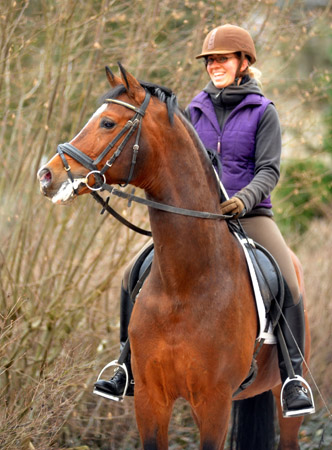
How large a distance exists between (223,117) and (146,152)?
1.06 metres

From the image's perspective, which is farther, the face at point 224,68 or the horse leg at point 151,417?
the face at point 224,68

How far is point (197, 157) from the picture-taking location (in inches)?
153

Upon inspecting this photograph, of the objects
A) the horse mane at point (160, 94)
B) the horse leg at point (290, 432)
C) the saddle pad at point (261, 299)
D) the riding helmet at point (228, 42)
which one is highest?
the riding helmet at point (228, 42)

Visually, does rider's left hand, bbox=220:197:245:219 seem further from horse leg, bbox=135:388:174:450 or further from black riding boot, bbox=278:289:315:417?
horse leg, bbox=135:388:174:450

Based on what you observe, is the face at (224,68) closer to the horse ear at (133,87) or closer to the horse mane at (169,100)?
the horse mane at (169,100)

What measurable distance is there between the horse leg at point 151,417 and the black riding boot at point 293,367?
34.1 inches

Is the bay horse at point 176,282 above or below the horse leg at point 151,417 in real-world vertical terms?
above

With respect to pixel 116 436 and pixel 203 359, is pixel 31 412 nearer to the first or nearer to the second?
pixel 203 359

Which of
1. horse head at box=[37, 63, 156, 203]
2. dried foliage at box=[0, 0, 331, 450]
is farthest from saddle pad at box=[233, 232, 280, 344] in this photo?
dried foliage at box=[0, 0, 331, 450]

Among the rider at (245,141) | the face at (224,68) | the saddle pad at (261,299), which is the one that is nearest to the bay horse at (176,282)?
the saddle pad at (261,299)

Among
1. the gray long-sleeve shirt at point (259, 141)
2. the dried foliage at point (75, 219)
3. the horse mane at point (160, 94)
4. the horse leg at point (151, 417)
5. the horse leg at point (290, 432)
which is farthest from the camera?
the dried foliage at point (75, 219)

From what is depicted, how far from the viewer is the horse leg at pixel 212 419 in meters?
3.83

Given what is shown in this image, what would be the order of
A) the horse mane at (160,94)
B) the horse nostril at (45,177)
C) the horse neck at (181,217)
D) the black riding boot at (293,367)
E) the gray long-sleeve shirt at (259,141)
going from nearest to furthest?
the horse nostril at (45,177) < the horse mane at (160,94) < the horse neck at (181,217) < the gray long-sleeve shirt at (259,141) < the black riding boot at (293,367)

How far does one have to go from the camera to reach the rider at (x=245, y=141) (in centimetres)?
434
